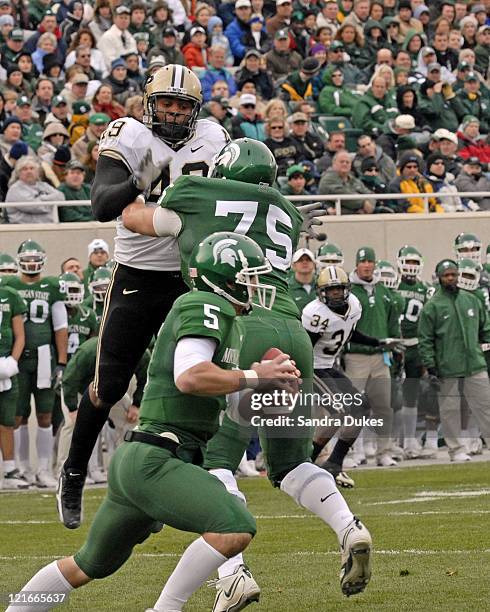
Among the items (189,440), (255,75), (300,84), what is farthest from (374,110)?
(189,440)

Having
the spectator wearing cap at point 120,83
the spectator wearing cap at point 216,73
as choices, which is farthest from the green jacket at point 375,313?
the spectator wearing cap at point 216,73

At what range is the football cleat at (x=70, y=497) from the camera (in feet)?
22.2

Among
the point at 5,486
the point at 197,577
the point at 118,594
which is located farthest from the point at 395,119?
the point at 197,577

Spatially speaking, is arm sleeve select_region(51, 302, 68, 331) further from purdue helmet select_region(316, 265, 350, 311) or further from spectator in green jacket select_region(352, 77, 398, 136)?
spectator in green jacket select_region(352, 77, 398, 136)

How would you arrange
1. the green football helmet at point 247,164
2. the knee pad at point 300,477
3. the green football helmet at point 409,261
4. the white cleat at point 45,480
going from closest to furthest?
the knee pad at point 300,477 < the green football helmet at point 247,164 < the white cleat at point 45,480 < the green football helmet at point 409,261

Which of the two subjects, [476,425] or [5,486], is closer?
[5,486]

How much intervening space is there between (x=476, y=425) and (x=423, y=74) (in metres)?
6.45

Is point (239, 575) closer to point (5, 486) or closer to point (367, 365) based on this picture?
point (5, 486)

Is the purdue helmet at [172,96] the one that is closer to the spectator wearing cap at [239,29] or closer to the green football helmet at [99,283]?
the green football helmet at [99,283]

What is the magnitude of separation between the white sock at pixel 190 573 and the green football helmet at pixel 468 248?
10086 mm

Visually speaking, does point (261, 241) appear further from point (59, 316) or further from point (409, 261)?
point (409, 261)

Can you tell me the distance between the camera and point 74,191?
49.8ft

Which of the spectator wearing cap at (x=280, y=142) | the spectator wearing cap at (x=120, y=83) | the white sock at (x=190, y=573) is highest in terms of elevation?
the spectator wearing cap at (x=120, y=83)

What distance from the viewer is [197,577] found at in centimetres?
510
